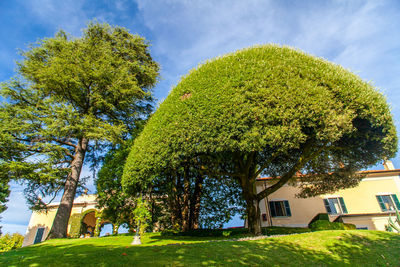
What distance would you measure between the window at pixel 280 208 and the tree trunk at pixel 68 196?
18.0m

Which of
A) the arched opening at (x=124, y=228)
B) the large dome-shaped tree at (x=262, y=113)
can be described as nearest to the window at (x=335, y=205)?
the large dome-shaped tree at (x=262, y=113)

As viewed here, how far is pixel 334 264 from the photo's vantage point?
18.7ft

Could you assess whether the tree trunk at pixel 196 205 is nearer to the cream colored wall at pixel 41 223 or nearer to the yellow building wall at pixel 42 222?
the yellow building wall at pixel 42 222

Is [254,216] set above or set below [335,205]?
below

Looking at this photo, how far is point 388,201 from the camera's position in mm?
18750

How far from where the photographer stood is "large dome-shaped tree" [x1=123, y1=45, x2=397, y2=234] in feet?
28.3

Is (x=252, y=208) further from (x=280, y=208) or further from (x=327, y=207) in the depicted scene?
(x=327, y=207)

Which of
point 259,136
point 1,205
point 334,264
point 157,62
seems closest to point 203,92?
point 259,136

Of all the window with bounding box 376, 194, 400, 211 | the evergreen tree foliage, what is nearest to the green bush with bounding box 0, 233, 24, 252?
the evergreen tree foliage

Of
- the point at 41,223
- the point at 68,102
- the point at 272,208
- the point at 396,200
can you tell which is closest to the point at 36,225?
the point at 41,223

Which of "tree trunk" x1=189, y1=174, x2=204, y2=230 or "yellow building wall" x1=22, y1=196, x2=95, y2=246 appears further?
"yellow building wall" x1=22, y1=196, x2=95, y2=246

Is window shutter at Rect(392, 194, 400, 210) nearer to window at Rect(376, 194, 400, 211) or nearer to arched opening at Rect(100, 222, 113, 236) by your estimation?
window at Rect(376, 194, 400, 211)

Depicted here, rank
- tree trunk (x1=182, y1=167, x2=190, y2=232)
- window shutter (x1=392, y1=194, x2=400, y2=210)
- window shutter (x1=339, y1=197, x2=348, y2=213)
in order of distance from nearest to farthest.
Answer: tree trunk (x1=182, y1=167, x2=190, y2=232) → window shutter (x1=392, y1=194, x2=400, y2=210) → window shutter (x1=339, y1=197, x2=348, y2=213)

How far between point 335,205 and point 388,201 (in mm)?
4837
